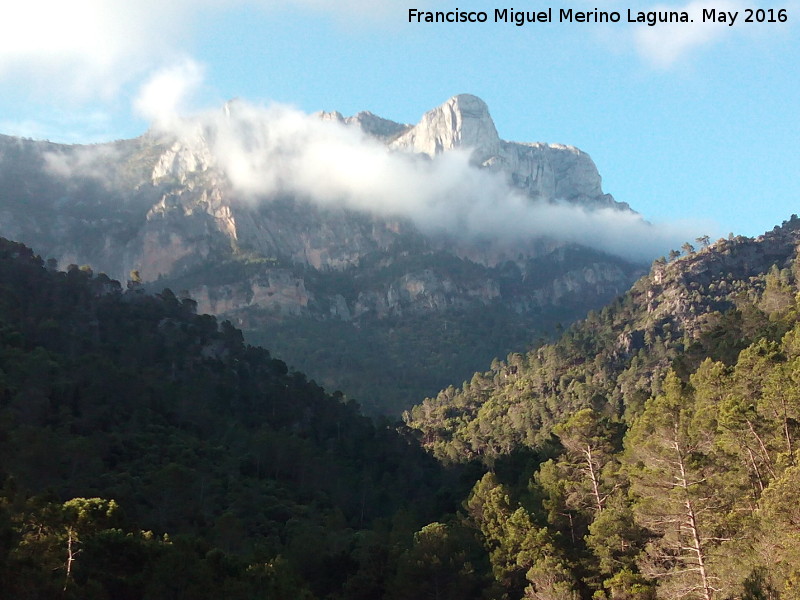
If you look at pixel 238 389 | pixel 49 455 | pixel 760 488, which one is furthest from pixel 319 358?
pixel 760 488

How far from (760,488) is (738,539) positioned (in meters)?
6.75

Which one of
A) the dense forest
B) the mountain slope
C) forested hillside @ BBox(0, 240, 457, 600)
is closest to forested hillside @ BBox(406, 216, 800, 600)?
the dense forest

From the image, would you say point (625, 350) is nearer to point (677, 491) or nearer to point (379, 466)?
point (379, 466)

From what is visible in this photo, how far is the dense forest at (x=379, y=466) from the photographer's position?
34.3 meters

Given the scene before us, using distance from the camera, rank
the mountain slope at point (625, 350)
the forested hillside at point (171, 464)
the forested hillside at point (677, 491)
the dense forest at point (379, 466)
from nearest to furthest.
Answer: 1. the forested hillside at point (677, 491)
2. the dense forest at point (379, 466)
3. the forested hillside at point (171, 464)
4. the mountain slope at point (625, 350)

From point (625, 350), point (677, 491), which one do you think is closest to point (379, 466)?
point (625, 350)

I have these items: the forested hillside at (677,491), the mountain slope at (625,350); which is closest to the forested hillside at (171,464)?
the forested hillside at (677,491)

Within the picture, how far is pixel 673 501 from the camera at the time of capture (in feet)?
110

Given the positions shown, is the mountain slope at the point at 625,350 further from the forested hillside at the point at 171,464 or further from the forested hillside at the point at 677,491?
the forested hillside at the point at 171,464

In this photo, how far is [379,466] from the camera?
9588cm

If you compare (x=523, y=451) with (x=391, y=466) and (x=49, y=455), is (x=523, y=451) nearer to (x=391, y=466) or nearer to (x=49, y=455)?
(x=391, y=466)

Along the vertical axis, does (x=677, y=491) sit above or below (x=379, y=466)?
below

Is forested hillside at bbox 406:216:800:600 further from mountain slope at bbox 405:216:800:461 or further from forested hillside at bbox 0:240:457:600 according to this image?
forested hillside at bbox 0:240:457:600

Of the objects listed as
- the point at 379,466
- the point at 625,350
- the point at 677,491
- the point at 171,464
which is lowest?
the point at 677,491
